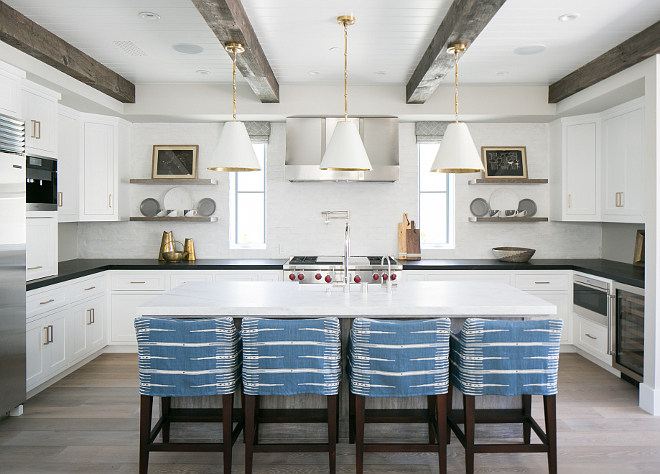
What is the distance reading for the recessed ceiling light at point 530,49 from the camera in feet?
12.3

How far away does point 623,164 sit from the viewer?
448 cm

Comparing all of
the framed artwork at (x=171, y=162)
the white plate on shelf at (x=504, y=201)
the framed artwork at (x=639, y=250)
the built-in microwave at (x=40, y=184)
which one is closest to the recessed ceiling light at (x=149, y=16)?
the built-in microwave at (x=40, y=184)

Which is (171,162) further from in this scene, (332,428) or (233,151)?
(332,428)

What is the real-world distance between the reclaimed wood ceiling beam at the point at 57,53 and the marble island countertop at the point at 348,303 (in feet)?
6.41

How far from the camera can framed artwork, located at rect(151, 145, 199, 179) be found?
5359 mm

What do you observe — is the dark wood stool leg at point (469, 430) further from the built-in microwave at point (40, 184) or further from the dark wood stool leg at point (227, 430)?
the built-in microwave at point (40, 184)

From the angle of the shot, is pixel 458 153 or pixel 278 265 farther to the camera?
pixel 278 265

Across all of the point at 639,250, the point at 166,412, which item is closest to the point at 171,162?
the point at 166,412

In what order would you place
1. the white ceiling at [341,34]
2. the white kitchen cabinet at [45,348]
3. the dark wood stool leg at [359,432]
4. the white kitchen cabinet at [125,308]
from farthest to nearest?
the white kitchen cabinet at [125,308] < the white kitchen cabinet at [45,348] < the white ceiling at [341,34] < the dark wood stool leg at [359,432]

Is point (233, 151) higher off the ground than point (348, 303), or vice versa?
point (233, 151)

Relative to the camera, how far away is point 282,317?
8.82 ft

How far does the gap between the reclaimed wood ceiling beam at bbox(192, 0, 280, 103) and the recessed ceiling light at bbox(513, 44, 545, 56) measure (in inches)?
80.0

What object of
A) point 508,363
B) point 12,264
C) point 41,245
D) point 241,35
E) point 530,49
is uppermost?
point 530,49

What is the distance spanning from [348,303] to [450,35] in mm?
1812
